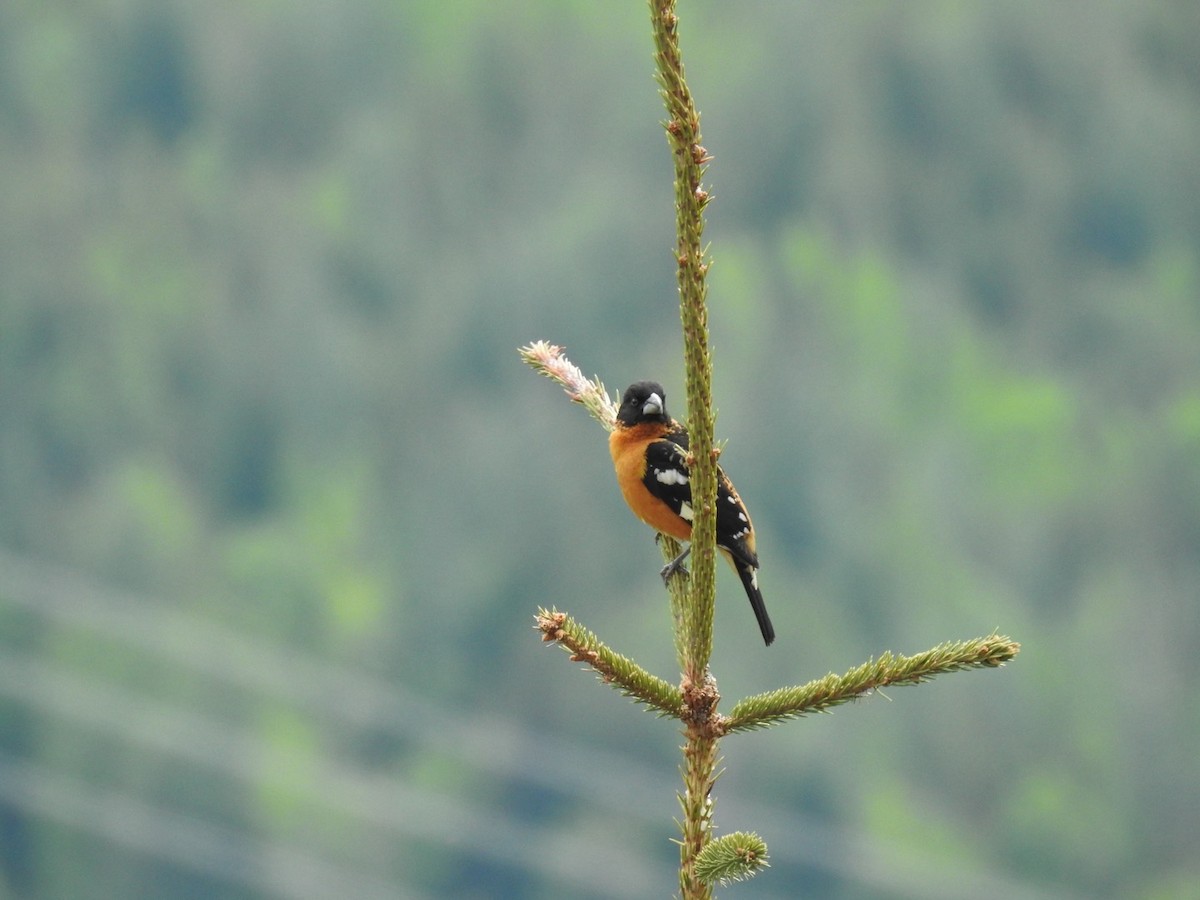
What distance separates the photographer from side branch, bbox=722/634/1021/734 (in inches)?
95.2

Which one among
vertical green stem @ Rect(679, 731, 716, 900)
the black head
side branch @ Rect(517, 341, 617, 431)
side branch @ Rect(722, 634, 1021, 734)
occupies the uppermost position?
the black head

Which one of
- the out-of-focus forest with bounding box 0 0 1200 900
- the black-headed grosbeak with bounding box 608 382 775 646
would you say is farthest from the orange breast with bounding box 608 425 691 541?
the out-of-focus forest with bounding box 0 0 1200 900

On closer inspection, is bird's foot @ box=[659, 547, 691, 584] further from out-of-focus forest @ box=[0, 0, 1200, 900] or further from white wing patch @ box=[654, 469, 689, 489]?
out-of-focus forest @ box=[0, 0, 1200, 900]

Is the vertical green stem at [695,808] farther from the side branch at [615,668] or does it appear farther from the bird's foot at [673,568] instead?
the bird's foot at [673,568]

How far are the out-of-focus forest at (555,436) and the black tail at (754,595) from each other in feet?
112

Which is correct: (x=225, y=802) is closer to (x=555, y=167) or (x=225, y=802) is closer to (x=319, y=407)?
(x=319, y=407)

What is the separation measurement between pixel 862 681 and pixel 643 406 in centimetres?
213

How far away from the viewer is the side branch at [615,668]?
8.46ft

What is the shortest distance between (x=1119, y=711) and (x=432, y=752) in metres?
20.1

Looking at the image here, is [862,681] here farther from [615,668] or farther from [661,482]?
[661,482]

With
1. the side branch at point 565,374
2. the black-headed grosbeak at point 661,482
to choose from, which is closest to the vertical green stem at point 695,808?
the side branch at point 565,374

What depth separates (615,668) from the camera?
2631 millimetres

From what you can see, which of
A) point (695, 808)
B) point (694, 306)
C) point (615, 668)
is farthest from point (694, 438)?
point (695, 808)

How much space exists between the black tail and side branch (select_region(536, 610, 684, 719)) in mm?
1491
